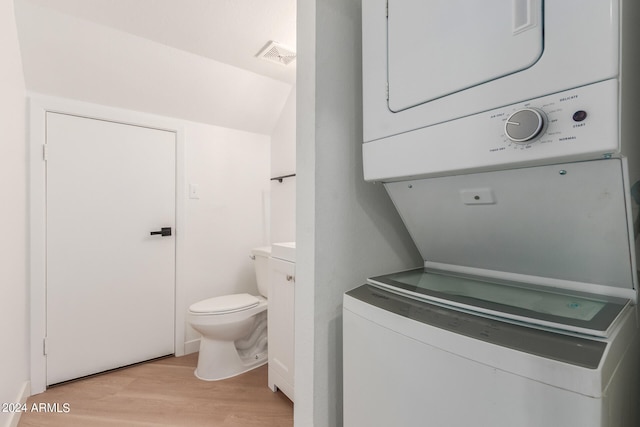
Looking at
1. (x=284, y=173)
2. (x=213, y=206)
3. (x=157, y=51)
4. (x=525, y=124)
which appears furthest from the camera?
(x=284, y=173)

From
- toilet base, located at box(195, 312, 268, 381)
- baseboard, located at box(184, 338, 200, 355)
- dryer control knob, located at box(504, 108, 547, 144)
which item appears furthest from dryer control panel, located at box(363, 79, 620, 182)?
baseboard, located at box(184, 338, 200, 355)

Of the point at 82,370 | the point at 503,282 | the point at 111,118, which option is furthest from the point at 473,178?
the point at 82,370

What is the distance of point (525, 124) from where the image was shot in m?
0.55

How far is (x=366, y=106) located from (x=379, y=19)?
24 cm

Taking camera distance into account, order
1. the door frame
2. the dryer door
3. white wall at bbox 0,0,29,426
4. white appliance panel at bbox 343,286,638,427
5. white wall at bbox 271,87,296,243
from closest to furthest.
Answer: white appliance panel at bbox 343,286,638,427
the dryer door
white wall at bbox 0,0,29,426
the door frame
white wall at bbox 271,87,296,243

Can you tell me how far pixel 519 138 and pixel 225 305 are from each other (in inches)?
79.3

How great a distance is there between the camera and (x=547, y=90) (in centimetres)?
54

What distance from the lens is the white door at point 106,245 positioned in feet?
6.35

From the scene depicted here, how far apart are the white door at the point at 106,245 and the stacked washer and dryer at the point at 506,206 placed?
1994mm

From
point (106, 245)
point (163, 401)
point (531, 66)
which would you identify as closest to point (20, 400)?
point (163, 401)

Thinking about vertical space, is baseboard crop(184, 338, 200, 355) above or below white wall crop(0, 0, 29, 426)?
below

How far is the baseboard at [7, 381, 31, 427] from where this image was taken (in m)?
1.45

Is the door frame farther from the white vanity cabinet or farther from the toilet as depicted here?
the white vanity cabinet

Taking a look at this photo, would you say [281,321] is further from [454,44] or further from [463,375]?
[454,44]
